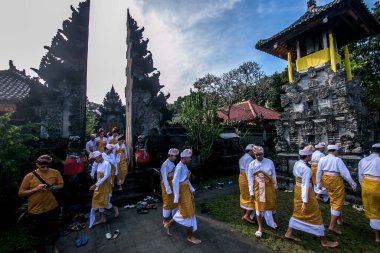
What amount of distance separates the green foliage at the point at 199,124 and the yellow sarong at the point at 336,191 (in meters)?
7.16

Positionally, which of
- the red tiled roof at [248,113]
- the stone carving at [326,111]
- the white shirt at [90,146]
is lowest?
the white shirt at [90,146]

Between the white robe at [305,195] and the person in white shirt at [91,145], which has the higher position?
the person in white shirt at [91,145]

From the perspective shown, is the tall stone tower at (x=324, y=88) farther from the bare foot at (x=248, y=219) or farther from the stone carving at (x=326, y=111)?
the bare foot at (x=248, y=219)

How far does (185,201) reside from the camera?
4629 millimetres

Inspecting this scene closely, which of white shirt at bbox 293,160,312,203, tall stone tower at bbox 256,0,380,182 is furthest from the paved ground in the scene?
tall stone tower at bbox 256,0,380,182

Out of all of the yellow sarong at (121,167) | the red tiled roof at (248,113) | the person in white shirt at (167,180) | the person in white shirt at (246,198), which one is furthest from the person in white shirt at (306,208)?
the red tiled roof at (248,113)

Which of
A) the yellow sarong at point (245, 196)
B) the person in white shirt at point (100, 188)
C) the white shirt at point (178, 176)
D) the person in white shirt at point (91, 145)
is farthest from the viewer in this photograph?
the person in white shirt at point (91, 145)

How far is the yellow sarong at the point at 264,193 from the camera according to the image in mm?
4879

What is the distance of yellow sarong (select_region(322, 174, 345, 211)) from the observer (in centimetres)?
494

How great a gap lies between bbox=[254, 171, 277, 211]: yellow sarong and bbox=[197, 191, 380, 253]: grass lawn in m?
0.68

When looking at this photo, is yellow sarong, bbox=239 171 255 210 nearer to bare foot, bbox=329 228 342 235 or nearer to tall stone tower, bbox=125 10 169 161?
bare foot, bbox=329 228 342 235

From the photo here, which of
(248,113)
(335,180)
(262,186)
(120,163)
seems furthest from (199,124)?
(248,113)

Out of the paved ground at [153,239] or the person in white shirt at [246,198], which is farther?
the person in white shirt at [246,198]

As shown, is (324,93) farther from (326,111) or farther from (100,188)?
(100,188)
